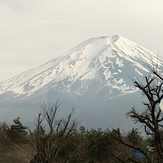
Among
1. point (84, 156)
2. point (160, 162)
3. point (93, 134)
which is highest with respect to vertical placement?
point (93, 134)

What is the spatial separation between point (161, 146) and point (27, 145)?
43.5 metres

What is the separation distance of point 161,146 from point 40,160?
5282 mm

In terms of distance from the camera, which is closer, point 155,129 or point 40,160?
point 155,129

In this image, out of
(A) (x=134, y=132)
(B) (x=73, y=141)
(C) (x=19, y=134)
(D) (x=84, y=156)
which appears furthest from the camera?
(C) (x=19, y=134)

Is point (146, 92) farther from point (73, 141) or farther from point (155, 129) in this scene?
point (73, 141)

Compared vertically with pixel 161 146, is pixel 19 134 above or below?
above

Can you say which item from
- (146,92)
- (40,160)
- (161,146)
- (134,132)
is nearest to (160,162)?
(161,146)

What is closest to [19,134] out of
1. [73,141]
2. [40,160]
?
[73,141]

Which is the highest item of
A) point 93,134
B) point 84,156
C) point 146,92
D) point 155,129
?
point 93,134

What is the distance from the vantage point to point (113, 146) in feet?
144

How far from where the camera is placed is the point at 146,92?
13258 millimetres

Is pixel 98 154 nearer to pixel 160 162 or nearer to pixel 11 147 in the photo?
pixel 11 147

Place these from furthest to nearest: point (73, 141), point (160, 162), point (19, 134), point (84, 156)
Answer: point (19, 134) < point (73, 141) < point (84, 156) < point (160, 162)

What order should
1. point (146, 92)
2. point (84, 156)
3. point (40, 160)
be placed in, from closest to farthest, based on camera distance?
1. point (146, 92)
2. point (40, 160)
3. point (84, 156)
